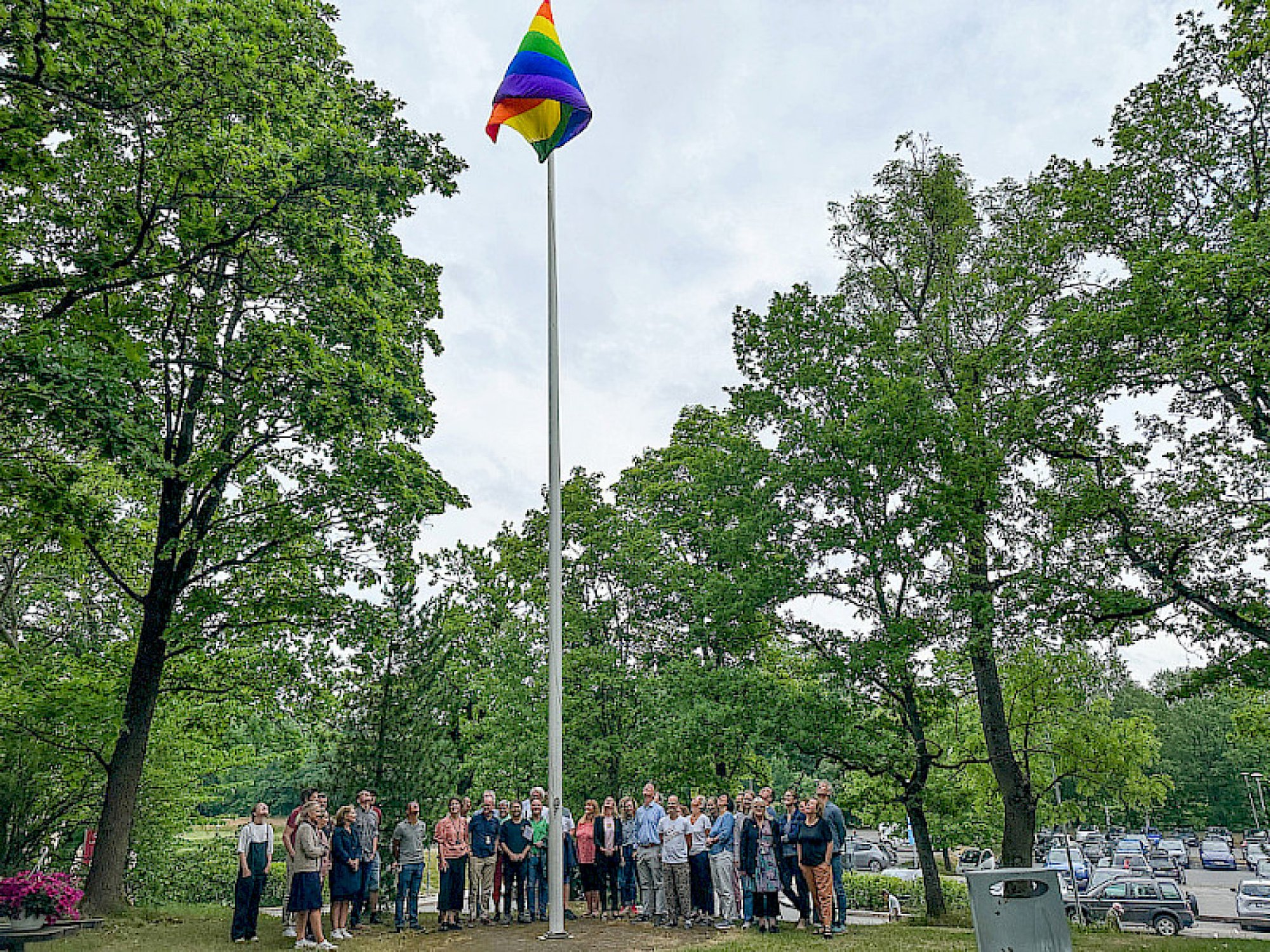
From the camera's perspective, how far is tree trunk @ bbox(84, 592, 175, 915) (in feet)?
42.1

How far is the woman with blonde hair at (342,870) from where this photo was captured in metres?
11.7

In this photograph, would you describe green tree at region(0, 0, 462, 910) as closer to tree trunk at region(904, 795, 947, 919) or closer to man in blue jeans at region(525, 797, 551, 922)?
man in blue jeans at region(525, 797, 551, 922)

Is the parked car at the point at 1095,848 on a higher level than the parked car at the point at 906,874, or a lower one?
higher

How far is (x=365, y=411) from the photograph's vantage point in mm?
12734

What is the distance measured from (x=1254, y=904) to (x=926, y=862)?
1590 cm

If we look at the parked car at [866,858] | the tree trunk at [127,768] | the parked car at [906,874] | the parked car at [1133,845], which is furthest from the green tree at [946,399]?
the parked car at [1133,845]

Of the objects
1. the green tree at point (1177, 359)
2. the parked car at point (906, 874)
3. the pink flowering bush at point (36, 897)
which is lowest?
the parked car at point (906, 874)

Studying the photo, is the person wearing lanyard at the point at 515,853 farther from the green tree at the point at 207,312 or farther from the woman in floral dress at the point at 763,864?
the green tree at the point at 207,312

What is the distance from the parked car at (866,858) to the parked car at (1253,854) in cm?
1721

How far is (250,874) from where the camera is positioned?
37.5 feet

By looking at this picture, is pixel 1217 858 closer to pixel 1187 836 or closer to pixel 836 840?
pixel 1187 836

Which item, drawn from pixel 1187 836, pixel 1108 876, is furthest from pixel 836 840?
pixel 1187 836

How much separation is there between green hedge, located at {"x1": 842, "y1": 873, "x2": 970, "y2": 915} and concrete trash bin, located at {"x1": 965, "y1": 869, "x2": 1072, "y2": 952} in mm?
18955

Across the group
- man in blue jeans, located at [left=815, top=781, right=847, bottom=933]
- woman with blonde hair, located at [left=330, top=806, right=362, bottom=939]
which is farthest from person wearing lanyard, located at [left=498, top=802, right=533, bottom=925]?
man in blue jeans, located at [left=815, top=781, right=847, bottom=933]
